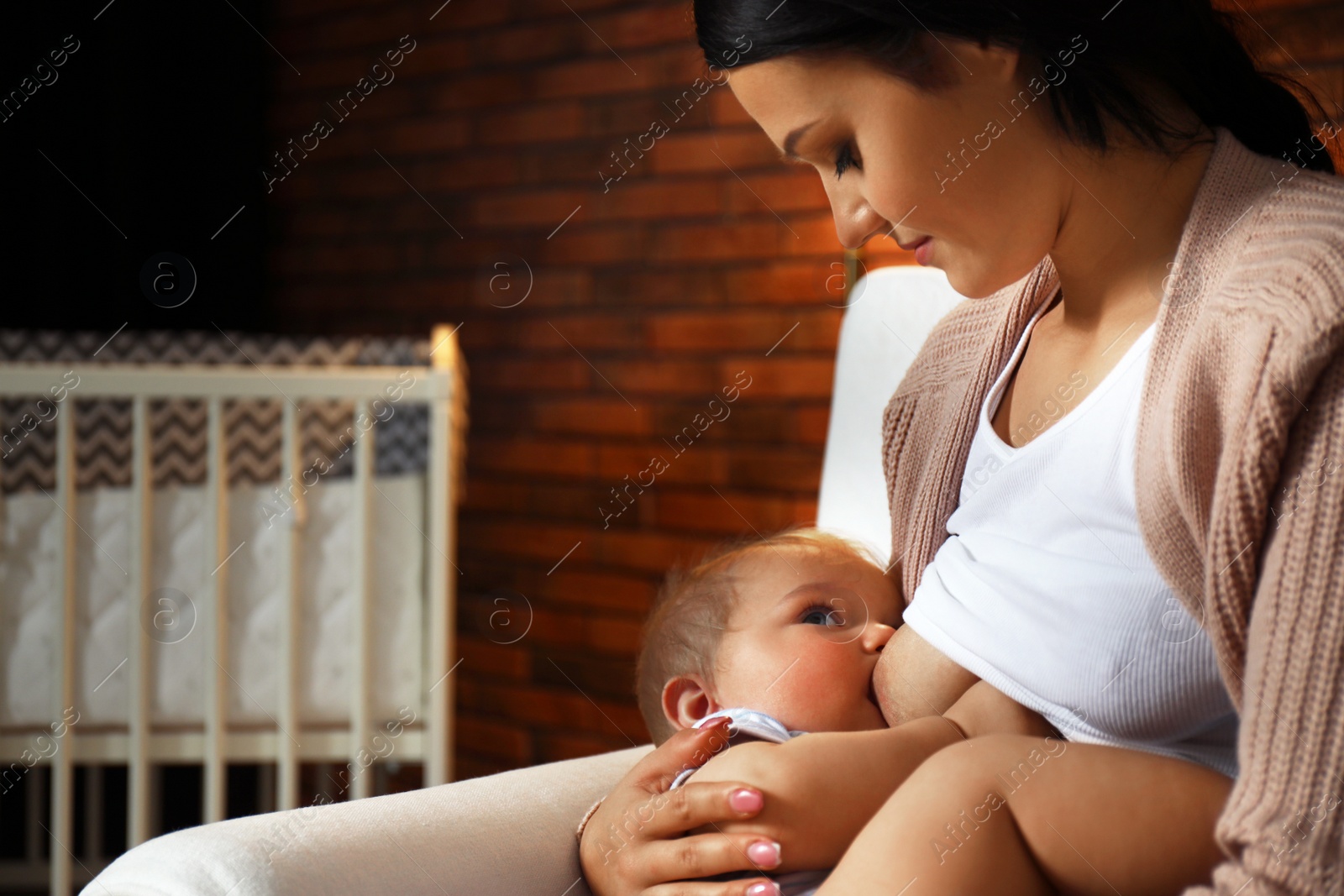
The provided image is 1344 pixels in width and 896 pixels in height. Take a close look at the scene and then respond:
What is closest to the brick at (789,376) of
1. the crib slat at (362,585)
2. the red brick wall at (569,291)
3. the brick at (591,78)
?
the red brick wall at (569,291)

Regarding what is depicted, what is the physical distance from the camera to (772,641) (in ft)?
3.05

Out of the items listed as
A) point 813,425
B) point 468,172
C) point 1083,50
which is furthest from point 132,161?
point 1083,50

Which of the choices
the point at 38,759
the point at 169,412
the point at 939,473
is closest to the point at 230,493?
the point at 169,412

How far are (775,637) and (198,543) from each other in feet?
3.72

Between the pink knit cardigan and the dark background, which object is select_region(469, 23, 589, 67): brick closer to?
the dark background

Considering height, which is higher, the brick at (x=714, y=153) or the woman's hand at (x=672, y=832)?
the brick at (x=714, y=153)

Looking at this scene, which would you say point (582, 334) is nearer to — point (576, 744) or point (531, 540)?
point (531, 540)

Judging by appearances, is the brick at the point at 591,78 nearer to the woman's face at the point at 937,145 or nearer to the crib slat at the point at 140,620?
the crib slat at the point at 140,620

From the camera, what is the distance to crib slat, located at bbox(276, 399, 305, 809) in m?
1.68

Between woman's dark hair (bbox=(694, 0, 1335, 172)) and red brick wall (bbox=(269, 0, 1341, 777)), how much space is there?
1363 mm

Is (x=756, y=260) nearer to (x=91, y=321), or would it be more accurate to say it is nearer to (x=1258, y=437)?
(x=91, y=321)

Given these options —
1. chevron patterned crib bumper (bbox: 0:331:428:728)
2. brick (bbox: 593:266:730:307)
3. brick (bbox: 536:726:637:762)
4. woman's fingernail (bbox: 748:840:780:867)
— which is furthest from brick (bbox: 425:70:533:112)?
woman's fingernail (bbox: 748:840:780:867)

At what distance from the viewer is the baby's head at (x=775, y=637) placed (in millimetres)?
909

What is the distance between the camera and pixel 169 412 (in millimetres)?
1766
